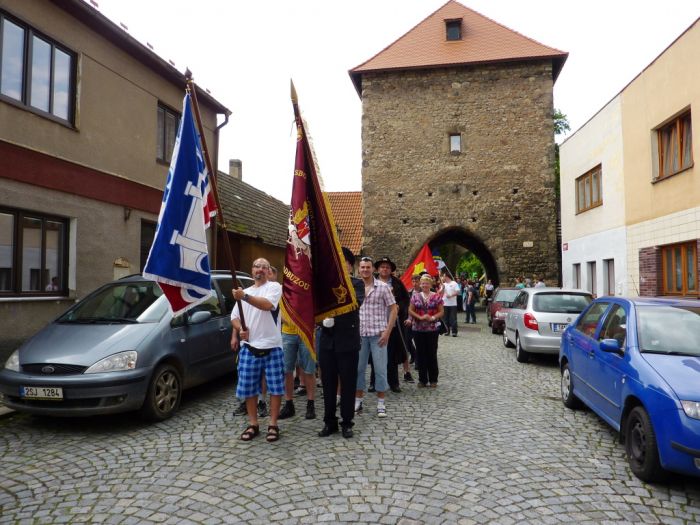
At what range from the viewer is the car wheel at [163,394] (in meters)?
5.34

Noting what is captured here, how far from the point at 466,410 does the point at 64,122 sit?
330 inches

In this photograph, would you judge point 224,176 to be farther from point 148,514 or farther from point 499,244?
point 148,514

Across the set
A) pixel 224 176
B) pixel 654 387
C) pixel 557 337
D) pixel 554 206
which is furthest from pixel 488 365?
pixel 554 206

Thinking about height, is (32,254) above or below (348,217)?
below

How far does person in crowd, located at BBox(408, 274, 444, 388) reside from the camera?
23.8 feet

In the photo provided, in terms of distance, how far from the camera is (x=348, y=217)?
31.8m

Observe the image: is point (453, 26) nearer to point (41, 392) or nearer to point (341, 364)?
point (341, 364)

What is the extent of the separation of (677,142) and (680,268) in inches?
107

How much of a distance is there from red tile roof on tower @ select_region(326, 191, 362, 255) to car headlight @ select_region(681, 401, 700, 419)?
24703 millimetres

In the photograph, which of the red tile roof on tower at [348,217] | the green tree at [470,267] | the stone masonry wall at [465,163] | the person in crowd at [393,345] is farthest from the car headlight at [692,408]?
the green tree at [470,267]

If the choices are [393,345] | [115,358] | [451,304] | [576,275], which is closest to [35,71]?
[115,358]

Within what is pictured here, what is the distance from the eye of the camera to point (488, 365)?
928 cm

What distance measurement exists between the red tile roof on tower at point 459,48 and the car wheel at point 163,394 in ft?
68.8

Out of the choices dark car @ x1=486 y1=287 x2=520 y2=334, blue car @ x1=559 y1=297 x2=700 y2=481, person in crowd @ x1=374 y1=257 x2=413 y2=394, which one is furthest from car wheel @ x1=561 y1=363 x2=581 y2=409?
dark car @ x1=486 y1=287 x2=520 y2=334
